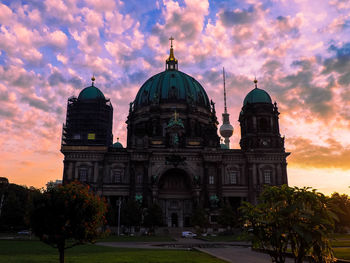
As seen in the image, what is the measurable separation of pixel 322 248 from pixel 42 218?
14738 millimetres

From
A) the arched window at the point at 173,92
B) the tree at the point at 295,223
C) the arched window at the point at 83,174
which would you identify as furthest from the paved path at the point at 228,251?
the arched window at the point at 173,92

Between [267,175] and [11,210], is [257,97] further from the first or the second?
[11,210]

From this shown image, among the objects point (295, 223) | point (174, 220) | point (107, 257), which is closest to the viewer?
point (295, 223)

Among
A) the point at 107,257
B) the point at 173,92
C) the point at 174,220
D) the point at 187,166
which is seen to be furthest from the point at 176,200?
the point at 107,257

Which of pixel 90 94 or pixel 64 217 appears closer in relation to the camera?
pixel 64 217

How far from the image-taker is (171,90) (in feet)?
295

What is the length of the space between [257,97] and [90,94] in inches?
1698

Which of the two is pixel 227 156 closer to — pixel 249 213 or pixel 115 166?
pixel 115 166

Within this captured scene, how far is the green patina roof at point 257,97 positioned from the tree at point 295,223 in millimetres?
70455

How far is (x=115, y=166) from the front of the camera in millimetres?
75750

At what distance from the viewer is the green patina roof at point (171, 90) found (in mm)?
89750

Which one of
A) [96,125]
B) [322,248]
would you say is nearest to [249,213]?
[322,248]

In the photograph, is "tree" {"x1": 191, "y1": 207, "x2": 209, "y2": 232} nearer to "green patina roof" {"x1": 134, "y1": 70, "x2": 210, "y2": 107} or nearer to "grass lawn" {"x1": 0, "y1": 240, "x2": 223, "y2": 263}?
"green patina roof" {"x1": 134, "y1": 70, "x2": 210, "y2": 107}

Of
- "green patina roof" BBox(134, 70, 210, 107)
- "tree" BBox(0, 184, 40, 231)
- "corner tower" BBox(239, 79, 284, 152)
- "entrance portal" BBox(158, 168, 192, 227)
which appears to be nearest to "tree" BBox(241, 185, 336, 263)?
"entrance portal" BBox(158, 168, 192, 227)
